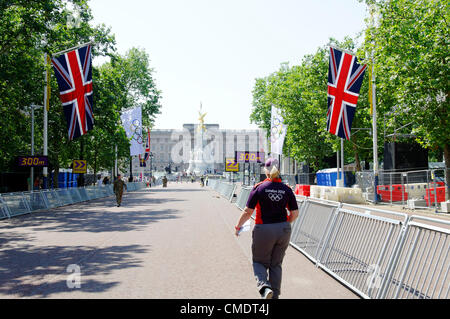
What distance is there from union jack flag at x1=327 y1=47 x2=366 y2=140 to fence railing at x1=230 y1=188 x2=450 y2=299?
13479mm

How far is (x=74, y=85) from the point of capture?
23.5 metres

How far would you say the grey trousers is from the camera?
5758 millimetres

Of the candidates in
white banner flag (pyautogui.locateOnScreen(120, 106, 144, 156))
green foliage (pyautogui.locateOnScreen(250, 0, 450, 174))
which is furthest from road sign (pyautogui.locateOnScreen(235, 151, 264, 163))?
green foliage (pyautogui.locateOnScreen(250, 0, 450, 174))

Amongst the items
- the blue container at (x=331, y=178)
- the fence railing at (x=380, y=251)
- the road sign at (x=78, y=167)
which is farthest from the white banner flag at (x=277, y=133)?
the blue container at (x=331, y=178)

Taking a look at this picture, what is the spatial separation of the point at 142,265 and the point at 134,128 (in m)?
32.7

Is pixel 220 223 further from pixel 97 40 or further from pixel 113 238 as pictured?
pixel 97 40

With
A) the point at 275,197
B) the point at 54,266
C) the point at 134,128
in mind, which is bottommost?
the point at 54,266

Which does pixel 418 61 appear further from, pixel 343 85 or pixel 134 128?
pixel 134 128

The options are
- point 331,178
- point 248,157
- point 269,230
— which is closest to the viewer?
point 269,230

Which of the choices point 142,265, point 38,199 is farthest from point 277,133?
point 142,265

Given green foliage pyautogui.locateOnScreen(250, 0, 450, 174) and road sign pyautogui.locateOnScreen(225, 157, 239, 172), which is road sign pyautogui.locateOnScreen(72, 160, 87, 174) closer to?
road sign pyautogui.locateOnScreen(225, 157, 239, 172)

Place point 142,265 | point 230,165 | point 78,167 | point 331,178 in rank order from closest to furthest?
point 142,265, point 78,167, point 230,165, point 331,178

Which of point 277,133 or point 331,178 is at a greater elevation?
point 277,133
